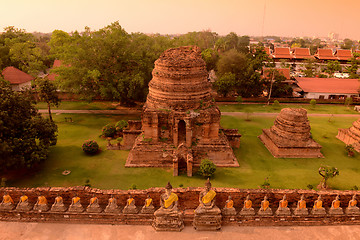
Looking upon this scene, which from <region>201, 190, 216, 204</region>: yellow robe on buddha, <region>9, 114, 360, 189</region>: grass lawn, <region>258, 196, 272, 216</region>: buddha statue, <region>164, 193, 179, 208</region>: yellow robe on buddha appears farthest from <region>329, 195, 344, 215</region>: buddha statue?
<region>164, 193, 179, 208</region>: yellow robe on buddha

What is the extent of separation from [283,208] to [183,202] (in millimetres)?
5432

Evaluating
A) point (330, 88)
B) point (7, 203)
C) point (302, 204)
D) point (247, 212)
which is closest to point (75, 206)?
point (7, 203)

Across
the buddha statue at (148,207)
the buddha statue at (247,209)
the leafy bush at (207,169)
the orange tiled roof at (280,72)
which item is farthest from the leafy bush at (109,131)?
the orange tiled roof at (280,72)

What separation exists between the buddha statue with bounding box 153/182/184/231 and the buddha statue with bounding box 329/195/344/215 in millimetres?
8283

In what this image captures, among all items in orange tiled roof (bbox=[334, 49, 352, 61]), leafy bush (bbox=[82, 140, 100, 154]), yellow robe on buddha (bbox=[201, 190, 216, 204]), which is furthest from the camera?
orange tiled roof (bbox=[334, 49, 352, 61])

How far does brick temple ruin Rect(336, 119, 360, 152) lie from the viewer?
86.8ft

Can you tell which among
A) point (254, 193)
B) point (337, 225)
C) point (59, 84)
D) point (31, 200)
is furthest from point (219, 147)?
point (59, 84)

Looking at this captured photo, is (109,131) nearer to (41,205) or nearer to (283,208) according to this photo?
(41,205)

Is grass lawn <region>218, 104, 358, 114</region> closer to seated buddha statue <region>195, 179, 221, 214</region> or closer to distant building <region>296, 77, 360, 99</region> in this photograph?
distant building <region>296, 77, 360, 99</region>

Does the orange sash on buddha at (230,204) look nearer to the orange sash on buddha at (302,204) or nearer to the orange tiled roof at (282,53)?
the orange sash on buddha at (302,204)

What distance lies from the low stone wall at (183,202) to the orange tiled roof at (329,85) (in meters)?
35.2

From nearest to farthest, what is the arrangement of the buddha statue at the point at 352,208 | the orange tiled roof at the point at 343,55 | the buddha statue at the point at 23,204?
the buddha statue at the point at 23,204
the buddha statue at the point at 352,208
the orange tiled roof at the point at 343,55

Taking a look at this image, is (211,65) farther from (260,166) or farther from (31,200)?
(31,200)

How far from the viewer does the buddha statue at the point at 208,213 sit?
42.7 feet
